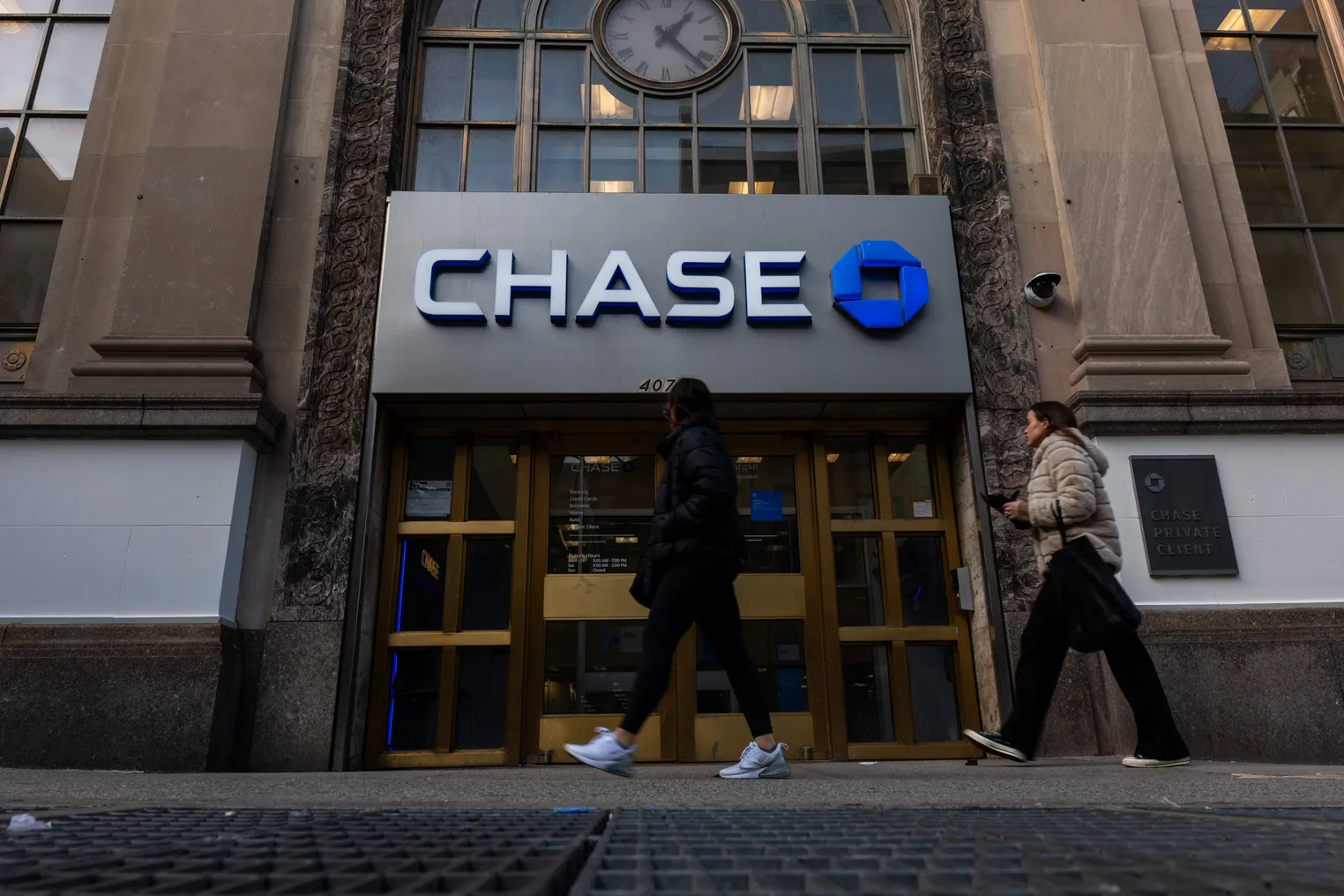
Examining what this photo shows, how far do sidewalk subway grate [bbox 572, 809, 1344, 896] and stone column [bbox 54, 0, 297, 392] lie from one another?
541 centimetres

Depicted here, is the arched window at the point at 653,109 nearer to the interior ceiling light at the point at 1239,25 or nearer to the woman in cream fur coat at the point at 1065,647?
the interior ceiling light at the point at 1239,25

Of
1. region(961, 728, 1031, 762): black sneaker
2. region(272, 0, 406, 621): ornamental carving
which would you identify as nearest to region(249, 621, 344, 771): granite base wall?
region(272, 0, 406, 621): ornamental carving

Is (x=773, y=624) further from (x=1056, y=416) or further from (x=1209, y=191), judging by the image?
(x=1209, y=191)

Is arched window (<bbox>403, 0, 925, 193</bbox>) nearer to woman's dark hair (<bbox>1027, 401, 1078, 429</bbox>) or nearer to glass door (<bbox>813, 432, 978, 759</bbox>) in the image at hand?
glass door (<bbox>813, 432, 978, 759</bbox>)

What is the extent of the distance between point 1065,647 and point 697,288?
3.43 m

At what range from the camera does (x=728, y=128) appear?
24.3 ft

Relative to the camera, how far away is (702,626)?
4301mm

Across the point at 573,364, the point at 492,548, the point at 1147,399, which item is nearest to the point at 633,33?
the point at 573,364

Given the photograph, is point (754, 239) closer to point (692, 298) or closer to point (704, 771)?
point (692, 298)

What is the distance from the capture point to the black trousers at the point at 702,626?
3973 mm

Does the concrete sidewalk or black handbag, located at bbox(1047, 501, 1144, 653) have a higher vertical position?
black handbag, located at bbox(1047, 501, 1144, 653)

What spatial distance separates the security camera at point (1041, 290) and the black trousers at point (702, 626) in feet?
12.0

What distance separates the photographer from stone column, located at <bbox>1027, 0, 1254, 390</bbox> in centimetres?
624

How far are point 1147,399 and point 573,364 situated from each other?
13.1ft
